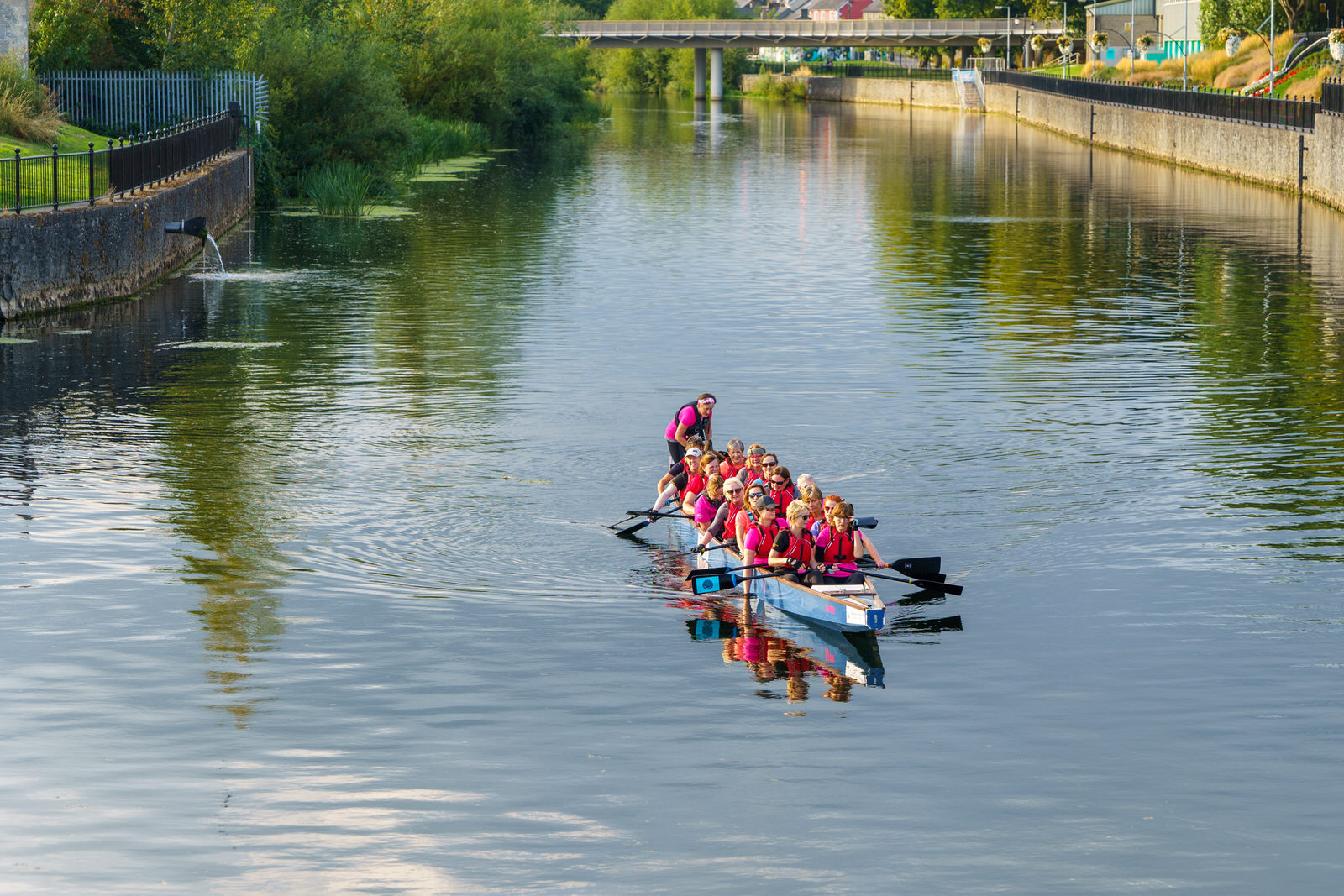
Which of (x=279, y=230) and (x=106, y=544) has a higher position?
(x=279, y=230)

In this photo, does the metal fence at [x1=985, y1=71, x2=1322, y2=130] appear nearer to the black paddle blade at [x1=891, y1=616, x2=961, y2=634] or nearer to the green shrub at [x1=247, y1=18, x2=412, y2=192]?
the green shrub at [x1=247, y1=18, x2=412, y2=192]

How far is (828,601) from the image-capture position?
49.0 feet

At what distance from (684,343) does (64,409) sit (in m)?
10.3

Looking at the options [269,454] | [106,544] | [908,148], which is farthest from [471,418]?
[908,148]

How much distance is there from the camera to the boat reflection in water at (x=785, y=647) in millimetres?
14070

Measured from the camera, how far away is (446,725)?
41.8ft

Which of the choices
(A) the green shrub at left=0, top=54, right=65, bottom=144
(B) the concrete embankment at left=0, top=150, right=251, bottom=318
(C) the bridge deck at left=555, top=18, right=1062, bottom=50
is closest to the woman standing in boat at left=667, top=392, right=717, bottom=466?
(B) the concrete embankment at left=0, top=150, right=251, bottom=318

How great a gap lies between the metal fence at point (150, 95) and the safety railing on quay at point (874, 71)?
389ft

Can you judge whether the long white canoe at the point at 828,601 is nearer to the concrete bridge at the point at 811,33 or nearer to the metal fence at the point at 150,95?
the metal fence at the point at 150,95

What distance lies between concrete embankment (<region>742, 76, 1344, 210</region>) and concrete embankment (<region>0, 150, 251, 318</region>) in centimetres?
3199

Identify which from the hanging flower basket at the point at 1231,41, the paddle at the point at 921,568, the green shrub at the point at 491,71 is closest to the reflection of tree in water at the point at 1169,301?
the paddle at the point at 921,568

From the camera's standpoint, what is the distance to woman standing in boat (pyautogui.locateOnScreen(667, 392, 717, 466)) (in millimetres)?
19344

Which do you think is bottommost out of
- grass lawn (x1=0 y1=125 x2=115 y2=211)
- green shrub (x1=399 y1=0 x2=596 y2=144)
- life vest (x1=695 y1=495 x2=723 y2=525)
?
life vest (x1=695 y1=495 x2=723 y2=525)

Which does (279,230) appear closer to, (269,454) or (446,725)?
(269,454)
